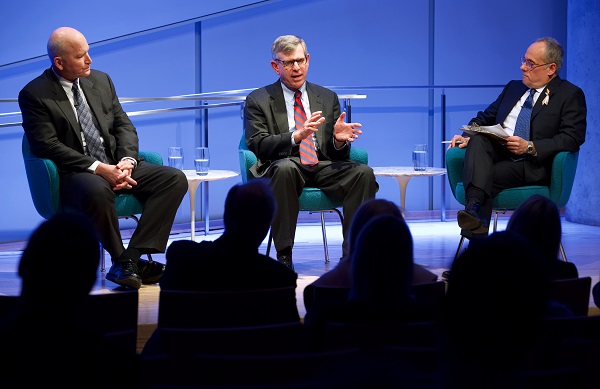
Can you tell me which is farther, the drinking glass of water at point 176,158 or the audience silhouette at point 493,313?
the drinking glass of water at point 176,158

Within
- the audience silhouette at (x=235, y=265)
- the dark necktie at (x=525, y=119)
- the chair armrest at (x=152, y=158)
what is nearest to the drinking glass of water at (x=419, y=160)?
the dark necktie at (x=525, y=119)

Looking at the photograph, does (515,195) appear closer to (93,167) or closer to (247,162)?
(247,162)

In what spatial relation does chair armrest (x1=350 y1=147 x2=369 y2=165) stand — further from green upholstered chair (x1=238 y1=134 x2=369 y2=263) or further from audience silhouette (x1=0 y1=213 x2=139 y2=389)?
audience silhouette (x1=0 y1=213 x2=139 y2=389)

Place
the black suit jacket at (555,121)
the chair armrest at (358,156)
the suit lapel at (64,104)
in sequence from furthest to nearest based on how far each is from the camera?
the chair armrest at (358,156) → the black suit jacket at (555,121) → the suit lapel at (64,104)

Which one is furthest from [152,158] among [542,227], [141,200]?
[542,227]

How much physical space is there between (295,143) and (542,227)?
99.8 inches

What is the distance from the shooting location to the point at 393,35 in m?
7.71

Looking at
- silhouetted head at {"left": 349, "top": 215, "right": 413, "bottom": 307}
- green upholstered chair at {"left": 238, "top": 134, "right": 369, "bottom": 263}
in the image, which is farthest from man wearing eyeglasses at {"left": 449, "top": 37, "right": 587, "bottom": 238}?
silhouetted head at {"left": 349, "top": 215, "right": 413, "bottom": 307}

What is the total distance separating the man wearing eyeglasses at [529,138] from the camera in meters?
4.99

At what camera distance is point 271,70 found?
23.9 feet

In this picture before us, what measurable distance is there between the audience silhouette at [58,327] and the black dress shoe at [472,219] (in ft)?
10.5

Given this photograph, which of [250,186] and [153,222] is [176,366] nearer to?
[250,186]

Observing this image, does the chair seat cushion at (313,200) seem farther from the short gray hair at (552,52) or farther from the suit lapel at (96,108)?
the short gray hair at (552,52)

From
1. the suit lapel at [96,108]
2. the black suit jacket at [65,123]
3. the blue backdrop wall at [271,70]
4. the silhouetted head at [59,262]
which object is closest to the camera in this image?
the silhouetted head at [59,262]
